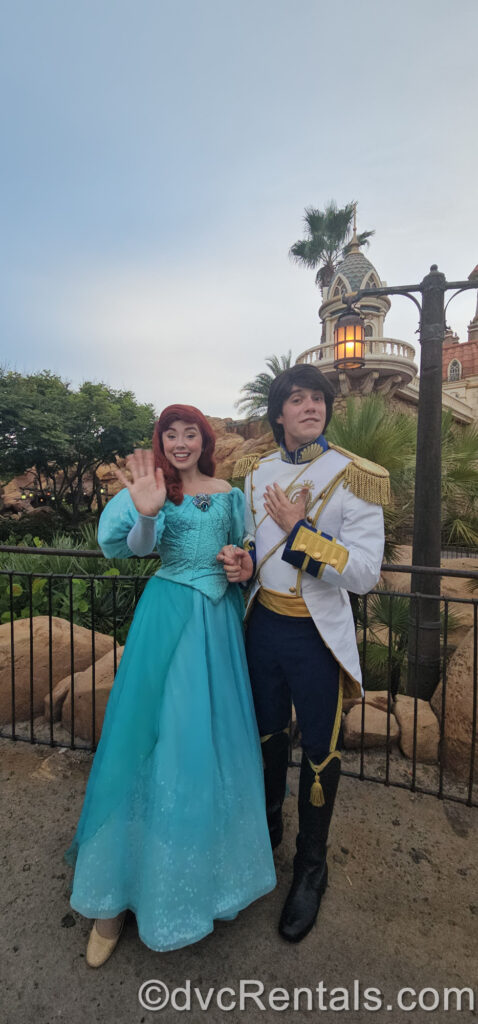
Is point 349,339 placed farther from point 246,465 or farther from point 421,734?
point 421,734

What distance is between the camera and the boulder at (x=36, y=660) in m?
3.08

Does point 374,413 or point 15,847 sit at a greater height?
point 374,413

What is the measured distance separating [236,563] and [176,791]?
684mm

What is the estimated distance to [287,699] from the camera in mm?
1778

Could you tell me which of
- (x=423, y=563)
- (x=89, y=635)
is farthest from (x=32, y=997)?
(x=423, y=563)

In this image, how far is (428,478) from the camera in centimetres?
335

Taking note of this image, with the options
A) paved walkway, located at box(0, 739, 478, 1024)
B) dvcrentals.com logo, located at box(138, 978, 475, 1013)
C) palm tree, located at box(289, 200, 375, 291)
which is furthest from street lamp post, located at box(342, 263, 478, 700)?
palm tree, located at box(289, 200, 375, 291)

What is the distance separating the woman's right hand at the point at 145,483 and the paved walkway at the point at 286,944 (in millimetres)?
1361

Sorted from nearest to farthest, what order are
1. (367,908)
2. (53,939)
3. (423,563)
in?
(53,939) < (367,908) < (423,563)

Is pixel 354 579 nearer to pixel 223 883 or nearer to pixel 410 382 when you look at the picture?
pixel 223 883

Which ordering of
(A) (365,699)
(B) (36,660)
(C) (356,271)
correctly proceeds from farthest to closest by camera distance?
(C) (356,271)
(B) (36,660)
(A) (365,699)

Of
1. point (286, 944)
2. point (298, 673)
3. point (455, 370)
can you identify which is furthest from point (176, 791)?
point (455, 370)

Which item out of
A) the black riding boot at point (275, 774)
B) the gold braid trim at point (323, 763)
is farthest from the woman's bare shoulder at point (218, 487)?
the black riding boot at point (275, 774)

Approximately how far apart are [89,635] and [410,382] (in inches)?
708
